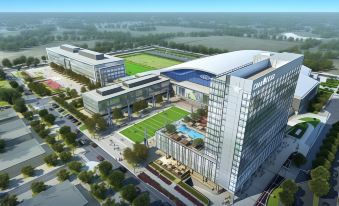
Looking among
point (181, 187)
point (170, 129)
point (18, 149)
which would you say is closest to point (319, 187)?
point (181, 187)

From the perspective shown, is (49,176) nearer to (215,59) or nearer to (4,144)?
(4,144)

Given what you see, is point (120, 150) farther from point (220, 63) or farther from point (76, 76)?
point (76, 76)

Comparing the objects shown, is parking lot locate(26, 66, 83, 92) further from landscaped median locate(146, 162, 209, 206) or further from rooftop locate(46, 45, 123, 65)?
landscaped median locate(146, 162, 209, 206)

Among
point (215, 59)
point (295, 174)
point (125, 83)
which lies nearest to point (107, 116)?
point (125, 83)

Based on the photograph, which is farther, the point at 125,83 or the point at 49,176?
the point at 125,83

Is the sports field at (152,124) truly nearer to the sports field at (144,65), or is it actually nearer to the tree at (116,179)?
the tree at (116,179)

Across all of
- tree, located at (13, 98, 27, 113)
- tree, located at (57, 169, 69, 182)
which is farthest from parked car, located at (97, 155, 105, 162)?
tree, located at (13, 98, 27, 113)
